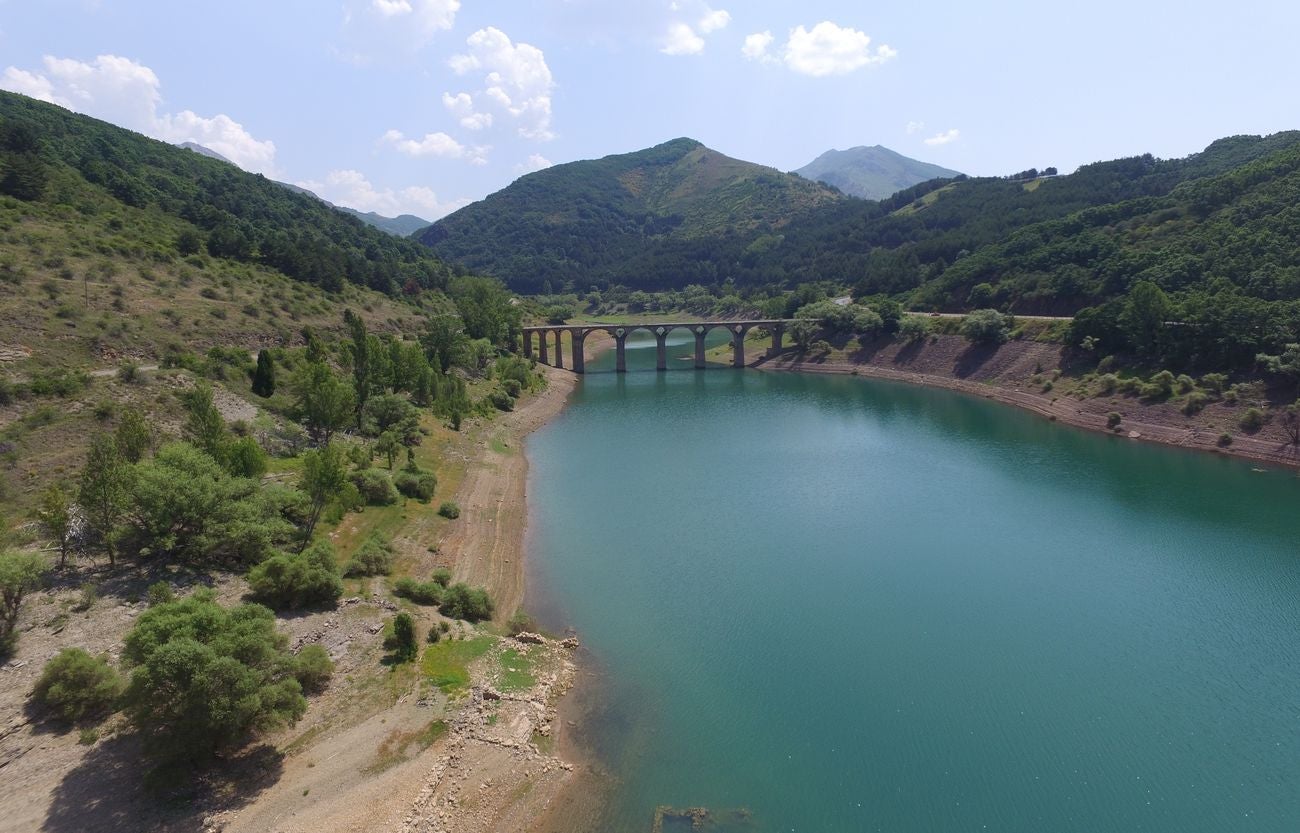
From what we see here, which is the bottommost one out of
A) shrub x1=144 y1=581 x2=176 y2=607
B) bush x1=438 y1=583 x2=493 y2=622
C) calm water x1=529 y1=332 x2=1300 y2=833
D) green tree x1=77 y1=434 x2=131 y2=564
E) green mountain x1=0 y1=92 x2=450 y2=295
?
calm water x1=529 y1=332 x2=1300 y2=833

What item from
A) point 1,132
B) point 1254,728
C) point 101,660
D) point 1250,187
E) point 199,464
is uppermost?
point 1,132

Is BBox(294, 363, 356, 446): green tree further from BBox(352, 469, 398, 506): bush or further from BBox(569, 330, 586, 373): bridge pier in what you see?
BBox(569, 330, 586, 373): bridge pier

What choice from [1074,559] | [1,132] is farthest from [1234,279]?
[1,132]

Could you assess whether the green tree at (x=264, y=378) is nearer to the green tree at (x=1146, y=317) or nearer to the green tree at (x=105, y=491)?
the green tree at (x=105, y=491)

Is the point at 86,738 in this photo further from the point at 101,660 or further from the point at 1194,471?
the point at 1194,471

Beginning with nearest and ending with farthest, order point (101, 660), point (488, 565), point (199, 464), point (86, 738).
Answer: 1. point (86, 738)
2. point (101, 660)
3. point (199, 464)
4. point (488, 565)

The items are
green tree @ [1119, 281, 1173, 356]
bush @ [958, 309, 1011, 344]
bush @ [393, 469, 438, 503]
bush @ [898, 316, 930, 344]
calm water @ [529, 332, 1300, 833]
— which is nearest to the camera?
calm water @ [529, 332, 1300, 833]

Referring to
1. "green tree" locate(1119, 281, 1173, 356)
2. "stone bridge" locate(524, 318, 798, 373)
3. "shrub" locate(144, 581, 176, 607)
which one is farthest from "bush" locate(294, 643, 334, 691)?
"stone bridge" locate(524, 318, 798, 373)

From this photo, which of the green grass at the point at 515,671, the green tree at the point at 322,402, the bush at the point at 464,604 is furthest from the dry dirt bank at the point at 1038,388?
the green tree at the point at 322,402
